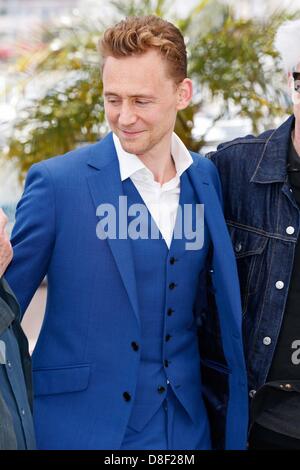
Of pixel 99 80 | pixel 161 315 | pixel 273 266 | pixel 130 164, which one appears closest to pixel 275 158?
pixel 273 266

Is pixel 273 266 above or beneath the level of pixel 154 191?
beneath

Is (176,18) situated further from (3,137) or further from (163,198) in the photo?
(163,198)

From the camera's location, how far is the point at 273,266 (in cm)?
227

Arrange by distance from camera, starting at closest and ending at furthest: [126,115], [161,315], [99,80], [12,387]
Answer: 1. [12,387]
2. [126,115]
3. [161,315]
4. [99,80]

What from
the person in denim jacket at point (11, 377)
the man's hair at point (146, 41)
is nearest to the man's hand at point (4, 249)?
the person in denim jacket at point (11, 377)

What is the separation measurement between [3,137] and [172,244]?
8.69 feet

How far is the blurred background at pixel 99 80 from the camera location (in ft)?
14.0

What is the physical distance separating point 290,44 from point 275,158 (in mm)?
328

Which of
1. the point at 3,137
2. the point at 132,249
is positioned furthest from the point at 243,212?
the point at 3,137

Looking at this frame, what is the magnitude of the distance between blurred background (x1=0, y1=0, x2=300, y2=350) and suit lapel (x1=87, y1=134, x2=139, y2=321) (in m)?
2.13

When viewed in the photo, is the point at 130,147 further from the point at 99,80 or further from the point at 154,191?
the point at 99,80

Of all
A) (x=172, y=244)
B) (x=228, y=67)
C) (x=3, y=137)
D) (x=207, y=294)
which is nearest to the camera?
(x=172, y=244)

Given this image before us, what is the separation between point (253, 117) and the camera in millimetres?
4336
